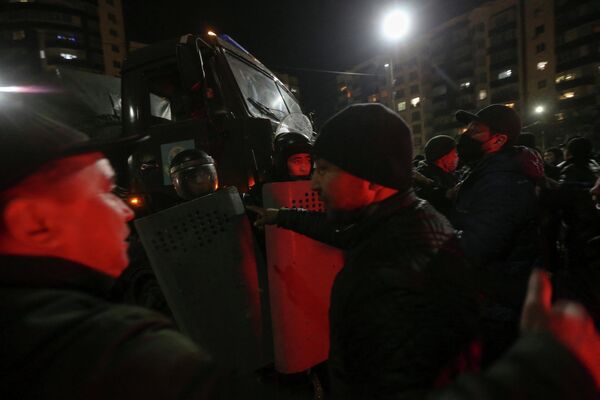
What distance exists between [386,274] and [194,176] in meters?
2.30

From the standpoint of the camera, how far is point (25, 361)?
2.12 ft

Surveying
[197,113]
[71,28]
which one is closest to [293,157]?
[197,113]

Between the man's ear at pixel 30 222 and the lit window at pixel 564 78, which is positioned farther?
the lit window at pixel 564 78

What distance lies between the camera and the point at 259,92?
478cm

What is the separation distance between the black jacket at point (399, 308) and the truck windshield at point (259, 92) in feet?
11.0

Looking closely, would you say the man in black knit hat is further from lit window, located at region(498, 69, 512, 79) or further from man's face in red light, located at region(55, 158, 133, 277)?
lit window, located at region(498, 69, 512, 79)

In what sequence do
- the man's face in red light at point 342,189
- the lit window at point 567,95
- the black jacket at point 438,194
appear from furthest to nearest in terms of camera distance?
the lit window at point 567,95 < the black jacket at point 438,194 < the man's face in red light at point 342,189

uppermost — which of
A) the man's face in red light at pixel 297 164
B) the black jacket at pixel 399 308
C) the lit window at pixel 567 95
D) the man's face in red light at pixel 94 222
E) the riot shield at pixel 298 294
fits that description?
the lit window at pixel 567 95

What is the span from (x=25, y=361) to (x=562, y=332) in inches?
42.6

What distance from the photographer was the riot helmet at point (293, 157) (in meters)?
3.51

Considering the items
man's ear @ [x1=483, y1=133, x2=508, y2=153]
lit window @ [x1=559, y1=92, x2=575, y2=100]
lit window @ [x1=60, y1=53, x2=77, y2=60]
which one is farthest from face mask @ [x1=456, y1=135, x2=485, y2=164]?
lit window @ [x1=60, y1=53, x2=77, y2=60]

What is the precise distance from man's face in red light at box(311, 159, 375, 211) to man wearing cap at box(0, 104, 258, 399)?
0.86m

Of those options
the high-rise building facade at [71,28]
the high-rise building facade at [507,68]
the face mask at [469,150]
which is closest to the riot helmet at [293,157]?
the face mask at [469,150]

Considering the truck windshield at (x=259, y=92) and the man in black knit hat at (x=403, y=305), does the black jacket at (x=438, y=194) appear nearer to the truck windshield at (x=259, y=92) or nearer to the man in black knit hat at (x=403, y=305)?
the truck windshield at (x=259, y=92)
